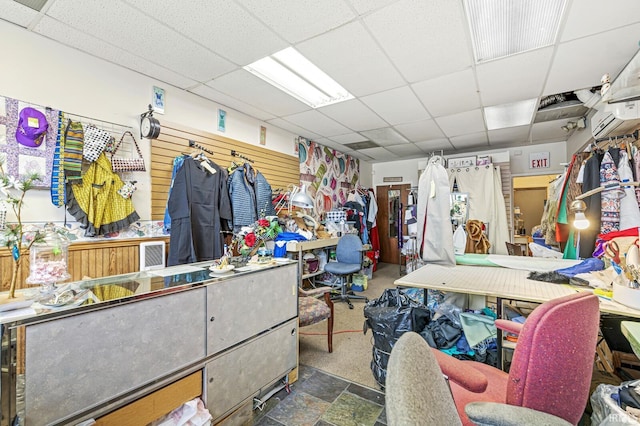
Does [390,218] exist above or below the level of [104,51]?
below

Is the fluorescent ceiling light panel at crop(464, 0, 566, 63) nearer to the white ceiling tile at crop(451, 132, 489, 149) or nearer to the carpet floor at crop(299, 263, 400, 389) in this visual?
the white ceiling tile at crop(451, 132, 489, 149)

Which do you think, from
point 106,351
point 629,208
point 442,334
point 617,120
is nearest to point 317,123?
point 442,334

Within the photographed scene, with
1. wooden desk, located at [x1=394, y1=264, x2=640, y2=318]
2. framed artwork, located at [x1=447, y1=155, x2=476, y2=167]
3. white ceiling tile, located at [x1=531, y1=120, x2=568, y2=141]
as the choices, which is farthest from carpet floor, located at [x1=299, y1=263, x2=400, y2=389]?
white ceiling tile, located at [x1=531, y1=120, x2=568, y2=141]

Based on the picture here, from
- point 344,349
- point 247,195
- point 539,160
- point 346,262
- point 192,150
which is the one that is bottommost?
point 344,349

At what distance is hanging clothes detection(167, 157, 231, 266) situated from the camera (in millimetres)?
2758

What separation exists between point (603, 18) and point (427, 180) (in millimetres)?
1662

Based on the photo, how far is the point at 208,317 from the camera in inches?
64.6

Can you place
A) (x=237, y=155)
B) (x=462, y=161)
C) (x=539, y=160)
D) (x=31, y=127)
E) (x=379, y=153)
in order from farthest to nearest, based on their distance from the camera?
(x=379, y=153) → (x=462, y=161) → (x=539, y=160) → (x=237, y=155) → (x=31, y=127)

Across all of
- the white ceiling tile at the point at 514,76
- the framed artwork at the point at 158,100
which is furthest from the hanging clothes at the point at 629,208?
the framed artwork at the point at 158,100

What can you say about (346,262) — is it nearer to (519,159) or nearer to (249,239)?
(249,239)

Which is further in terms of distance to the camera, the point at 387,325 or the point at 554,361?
the point at 387,325

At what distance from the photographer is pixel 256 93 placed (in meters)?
3.25

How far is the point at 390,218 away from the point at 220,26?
236 inches

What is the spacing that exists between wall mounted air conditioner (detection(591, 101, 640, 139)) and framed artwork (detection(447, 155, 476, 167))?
2290 mm
